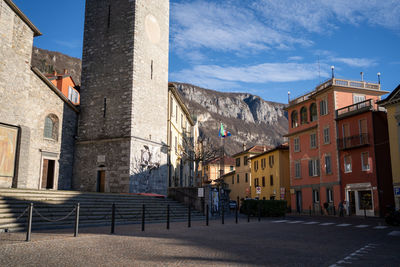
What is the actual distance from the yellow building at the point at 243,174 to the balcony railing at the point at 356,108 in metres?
24.4

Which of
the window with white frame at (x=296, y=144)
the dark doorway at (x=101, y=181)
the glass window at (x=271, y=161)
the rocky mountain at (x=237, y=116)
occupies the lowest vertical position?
the dark doorway at (x=101, y=181)

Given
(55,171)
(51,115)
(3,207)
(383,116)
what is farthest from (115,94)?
(383,116)

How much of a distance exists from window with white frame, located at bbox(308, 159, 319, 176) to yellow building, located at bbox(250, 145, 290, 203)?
19.0ft

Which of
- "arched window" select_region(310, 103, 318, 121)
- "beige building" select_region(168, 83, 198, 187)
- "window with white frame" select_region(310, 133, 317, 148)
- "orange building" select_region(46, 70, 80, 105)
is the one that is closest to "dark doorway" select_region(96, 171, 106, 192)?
"beige building" select_region(168, 83, 198, 187)

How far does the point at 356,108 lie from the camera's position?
3284 centimetres

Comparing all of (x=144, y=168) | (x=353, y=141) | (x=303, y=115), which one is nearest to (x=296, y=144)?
(x=303, y=115)

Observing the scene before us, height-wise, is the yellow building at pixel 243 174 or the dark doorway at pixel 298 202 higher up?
the yellow building at pixel 243 174

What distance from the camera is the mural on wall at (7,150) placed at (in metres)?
20.1

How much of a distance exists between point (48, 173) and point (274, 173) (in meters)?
29.7

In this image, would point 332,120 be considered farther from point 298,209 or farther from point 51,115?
point 51,115

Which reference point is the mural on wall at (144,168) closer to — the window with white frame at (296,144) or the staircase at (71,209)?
the staircase at (71,209)

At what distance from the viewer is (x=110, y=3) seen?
28.3m

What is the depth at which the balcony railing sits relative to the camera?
3133 cm

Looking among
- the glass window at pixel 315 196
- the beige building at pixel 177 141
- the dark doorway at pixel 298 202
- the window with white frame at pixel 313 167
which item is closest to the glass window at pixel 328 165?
the window with white frame at pixel 313 167
